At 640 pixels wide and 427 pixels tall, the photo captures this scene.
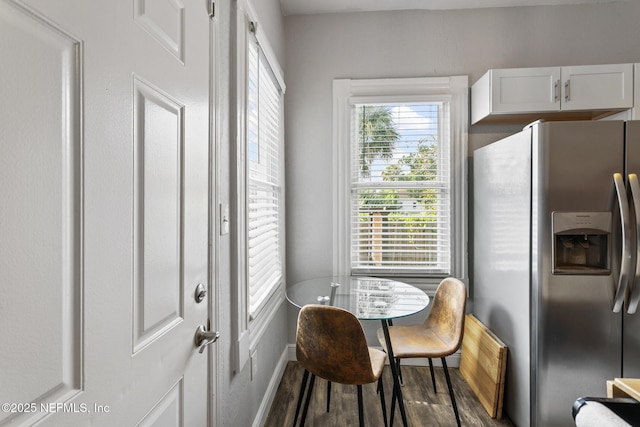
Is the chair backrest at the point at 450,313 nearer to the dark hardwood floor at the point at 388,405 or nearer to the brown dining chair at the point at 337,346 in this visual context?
the dark hardwood floor at the point at 388,405

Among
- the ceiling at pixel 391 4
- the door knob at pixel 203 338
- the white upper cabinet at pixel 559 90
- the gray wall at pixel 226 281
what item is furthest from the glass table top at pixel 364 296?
the ceiling at pixel 391 4

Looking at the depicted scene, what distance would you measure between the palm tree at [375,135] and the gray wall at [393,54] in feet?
0.88

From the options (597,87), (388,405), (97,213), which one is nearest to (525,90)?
(597,87)

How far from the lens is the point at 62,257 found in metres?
0.53

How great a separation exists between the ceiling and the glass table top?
2.12 meters

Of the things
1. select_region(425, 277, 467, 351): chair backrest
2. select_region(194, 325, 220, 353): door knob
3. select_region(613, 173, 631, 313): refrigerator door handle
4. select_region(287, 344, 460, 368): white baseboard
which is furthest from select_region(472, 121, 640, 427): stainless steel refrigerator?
select_region(194, 325, 220, 353): door knob

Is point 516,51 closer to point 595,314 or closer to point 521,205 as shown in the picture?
point 521,205

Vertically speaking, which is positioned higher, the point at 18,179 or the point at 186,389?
the point at 18,179

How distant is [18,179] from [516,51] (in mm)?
3151

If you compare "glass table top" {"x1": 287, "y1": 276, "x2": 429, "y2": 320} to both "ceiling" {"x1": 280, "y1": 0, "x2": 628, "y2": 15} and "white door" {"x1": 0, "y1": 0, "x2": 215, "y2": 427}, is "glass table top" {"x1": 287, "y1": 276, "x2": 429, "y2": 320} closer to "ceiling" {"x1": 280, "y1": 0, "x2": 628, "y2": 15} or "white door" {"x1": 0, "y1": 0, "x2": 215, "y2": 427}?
"white door" {"x1": 0, "y1": 0, "x2": 215, "y2": 427}

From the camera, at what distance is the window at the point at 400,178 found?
2.62 meters

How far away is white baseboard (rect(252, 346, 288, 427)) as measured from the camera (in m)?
1.84

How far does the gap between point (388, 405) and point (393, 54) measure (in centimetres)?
258

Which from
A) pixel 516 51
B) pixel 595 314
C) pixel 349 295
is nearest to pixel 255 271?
pixel 349 295
